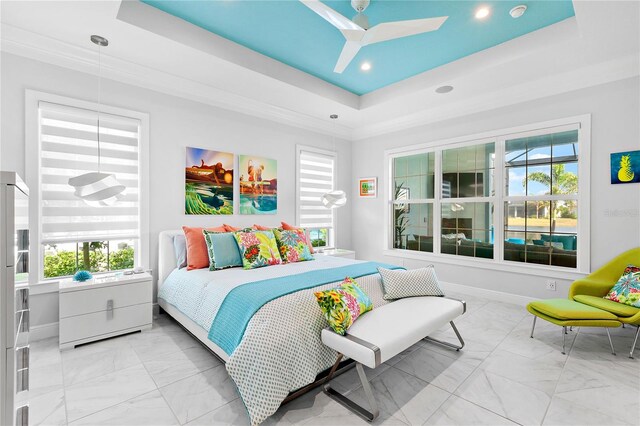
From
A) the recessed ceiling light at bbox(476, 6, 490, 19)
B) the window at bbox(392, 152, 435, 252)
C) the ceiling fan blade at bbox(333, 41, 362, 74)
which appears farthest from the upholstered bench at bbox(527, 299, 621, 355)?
the ceiling fan blade at bbox(333, 41, 362, 74)

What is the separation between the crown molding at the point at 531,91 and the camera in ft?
10.2

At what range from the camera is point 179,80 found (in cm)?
348

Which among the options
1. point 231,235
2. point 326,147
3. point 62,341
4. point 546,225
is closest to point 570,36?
point 546,225

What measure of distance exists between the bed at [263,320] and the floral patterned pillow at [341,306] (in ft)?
0.43

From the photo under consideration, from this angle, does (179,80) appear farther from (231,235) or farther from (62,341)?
(62,341)

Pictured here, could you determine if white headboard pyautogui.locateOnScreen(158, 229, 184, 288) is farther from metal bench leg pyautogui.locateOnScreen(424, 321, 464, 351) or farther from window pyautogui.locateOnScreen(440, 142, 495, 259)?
window pyautogui.locateOnScreen(440, 142, 495, 259)

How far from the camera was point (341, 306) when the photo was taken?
1.98 metres

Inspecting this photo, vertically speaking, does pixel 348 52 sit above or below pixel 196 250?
A: above

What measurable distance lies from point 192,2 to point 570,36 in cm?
342

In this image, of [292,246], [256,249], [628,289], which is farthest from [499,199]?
[256,249]

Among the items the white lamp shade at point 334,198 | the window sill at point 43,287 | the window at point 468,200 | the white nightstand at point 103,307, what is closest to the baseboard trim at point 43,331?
the window sill at point 43,287

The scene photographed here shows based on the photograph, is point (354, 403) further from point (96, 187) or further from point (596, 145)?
point (596, 145)

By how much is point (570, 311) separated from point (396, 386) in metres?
1.72

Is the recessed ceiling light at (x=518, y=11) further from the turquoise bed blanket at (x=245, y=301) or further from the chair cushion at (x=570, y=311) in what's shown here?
the turquoise bed blanket at (x=245, y=301)
